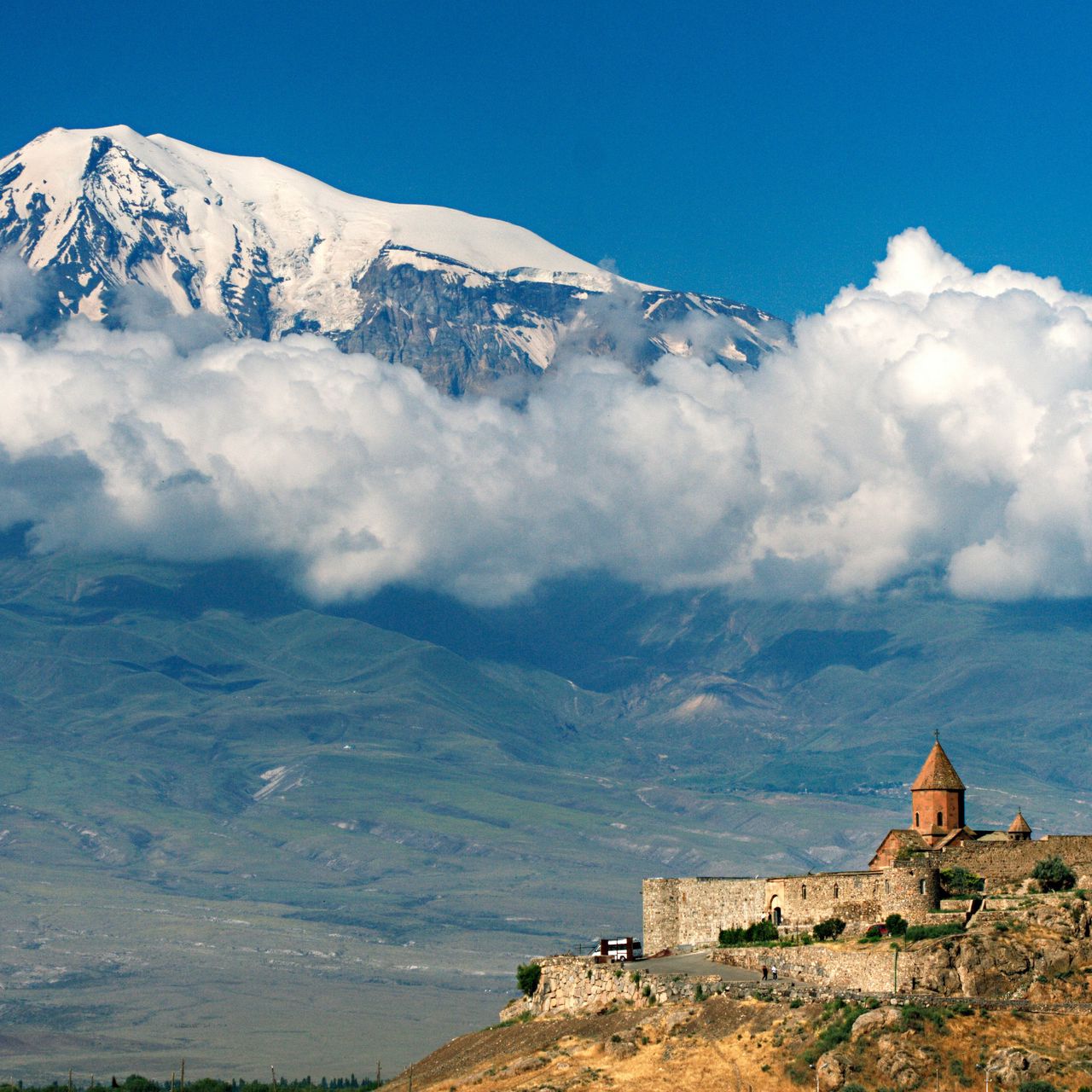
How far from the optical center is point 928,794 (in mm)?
100438

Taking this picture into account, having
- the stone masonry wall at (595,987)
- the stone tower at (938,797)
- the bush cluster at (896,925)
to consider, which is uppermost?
the stone tower at (938,797)

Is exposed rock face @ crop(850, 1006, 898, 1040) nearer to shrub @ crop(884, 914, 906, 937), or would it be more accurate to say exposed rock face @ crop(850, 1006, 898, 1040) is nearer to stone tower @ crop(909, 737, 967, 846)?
shrub @ crop(884, 914, 906, 937)

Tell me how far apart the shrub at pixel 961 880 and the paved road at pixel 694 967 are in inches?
318

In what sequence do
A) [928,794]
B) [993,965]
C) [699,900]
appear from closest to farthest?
[993,965] → [699,900] → [928,794]

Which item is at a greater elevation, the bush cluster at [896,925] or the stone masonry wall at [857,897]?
the stone masonry wall at [857,897]

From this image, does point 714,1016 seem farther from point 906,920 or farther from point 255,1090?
point 255,1090

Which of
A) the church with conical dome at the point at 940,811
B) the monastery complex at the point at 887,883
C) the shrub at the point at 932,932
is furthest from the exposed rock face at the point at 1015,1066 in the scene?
the church with conical dome at the point at 940,811

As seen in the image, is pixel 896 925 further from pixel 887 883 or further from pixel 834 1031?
pixel 834 1031

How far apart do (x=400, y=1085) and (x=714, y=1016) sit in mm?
18636

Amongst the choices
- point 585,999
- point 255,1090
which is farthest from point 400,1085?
point 255,1090

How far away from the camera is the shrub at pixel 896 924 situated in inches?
3127

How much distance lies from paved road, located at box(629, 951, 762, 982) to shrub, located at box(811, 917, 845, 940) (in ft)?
10.7

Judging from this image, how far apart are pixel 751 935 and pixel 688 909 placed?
6.59 m

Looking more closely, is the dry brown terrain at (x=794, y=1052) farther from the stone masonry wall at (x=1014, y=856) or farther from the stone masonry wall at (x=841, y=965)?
the stone masonry wall at (x=1014, y=856)
